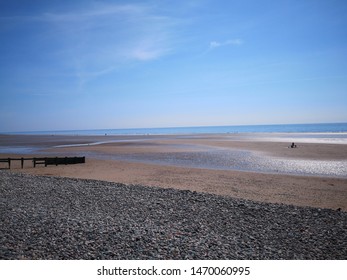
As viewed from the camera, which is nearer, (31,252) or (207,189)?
(31,252)

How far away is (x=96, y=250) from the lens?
634 cm

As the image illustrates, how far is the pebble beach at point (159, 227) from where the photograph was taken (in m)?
6.38

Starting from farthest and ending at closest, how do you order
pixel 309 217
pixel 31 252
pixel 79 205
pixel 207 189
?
1. pixel 207 189
2. pixel 79 205
3. pixel 309 217
4. pixel 31 252

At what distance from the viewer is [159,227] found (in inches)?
316

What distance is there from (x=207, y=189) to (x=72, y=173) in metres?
12.4

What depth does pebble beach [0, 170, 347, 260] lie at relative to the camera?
6.38m
